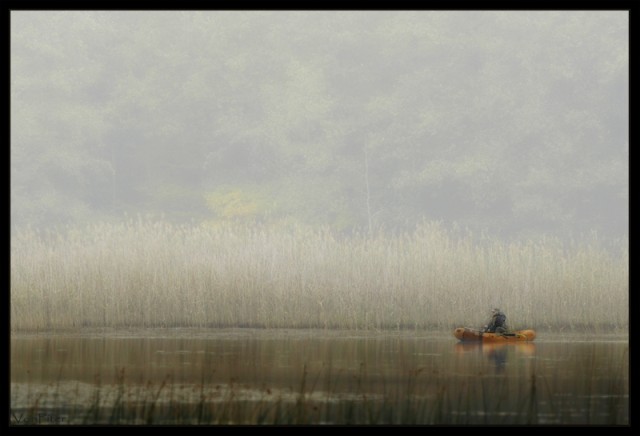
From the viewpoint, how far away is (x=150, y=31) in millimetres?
51094

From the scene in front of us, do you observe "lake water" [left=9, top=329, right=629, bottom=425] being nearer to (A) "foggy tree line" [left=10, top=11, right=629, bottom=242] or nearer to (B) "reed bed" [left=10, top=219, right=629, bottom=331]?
(B) "reed bed" [left=10, top=219, right=629, bottom=331]

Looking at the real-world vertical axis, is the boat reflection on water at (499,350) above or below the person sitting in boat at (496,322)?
below

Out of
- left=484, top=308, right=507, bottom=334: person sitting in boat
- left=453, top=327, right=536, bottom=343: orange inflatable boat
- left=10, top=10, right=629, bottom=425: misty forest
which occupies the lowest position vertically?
left=453, top=327, right=536, bottom=343: orange inflatable boat

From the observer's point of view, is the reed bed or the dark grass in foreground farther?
the reed bed

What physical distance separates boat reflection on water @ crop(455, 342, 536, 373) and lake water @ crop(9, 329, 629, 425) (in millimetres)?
21

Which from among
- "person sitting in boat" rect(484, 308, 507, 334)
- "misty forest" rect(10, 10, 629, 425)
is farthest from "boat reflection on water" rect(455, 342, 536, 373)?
"misty forest" rect(10, 10, 629, 425)

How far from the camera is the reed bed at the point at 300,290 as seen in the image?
18.5 metres

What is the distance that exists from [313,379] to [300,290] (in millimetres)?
7473

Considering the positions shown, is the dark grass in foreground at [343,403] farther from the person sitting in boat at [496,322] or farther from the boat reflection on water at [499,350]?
the person sitting in boat at [496,322]

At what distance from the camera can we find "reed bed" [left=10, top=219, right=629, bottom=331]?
18453 mm

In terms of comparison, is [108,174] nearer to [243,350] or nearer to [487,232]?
[487,232]

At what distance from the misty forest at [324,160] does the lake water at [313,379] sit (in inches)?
85.6

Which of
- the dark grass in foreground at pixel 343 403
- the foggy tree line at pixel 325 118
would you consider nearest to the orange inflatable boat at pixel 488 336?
the dark grass in foreground at pixel 343 403
